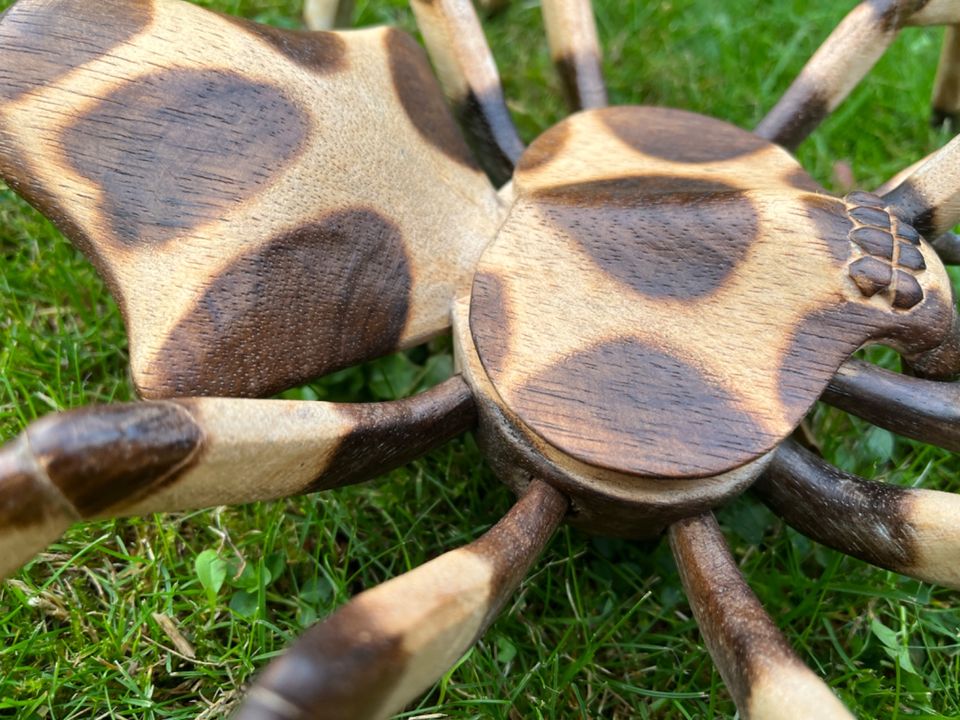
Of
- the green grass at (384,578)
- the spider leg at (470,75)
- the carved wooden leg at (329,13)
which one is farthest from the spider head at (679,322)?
the carved wooden leg at (329,13)

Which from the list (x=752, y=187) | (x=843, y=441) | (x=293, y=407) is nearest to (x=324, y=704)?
(x=293, y=407)

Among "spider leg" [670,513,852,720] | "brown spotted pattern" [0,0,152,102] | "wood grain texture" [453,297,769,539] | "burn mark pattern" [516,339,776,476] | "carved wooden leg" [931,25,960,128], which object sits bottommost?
"spider leg" [670,513,852,720]

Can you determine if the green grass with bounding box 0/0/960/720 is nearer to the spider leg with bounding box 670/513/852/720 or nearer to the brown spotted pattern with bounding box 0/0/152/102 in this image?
the spider leg with bounding box 670/513/852/720

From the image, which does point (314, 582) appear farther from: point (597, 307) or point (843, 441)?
point (843, 441)

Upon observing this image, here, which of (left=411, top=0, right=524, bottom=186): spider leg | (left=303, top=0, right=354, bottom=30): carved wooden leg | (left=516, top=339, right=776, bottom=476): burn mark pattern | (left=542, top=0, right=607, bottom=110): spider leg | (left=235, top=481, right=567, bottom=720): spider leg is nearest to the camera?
(left=235, top=481, right=567, bottom=720): spider leg

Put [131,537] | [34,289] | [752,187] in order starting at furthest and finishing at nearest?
[34,289] < [131,537] < [752,187]

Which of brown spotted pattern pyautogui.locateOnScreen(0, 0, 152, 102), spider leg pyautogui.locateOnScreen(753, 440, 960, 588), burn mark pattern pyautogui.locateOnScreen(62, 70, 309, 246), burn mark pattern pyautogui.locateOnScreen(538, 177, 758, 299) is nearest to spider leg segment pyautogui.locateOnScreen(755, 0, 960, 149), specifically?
burn mark pattern pyautogui.locateOnScreen(538, 177, 758, 299)

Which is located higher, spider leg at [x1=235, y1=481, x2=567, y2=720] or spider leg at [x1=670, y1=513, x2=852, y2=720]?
spider leg at [x1=235, y1=481, x2=567, y2=720]
